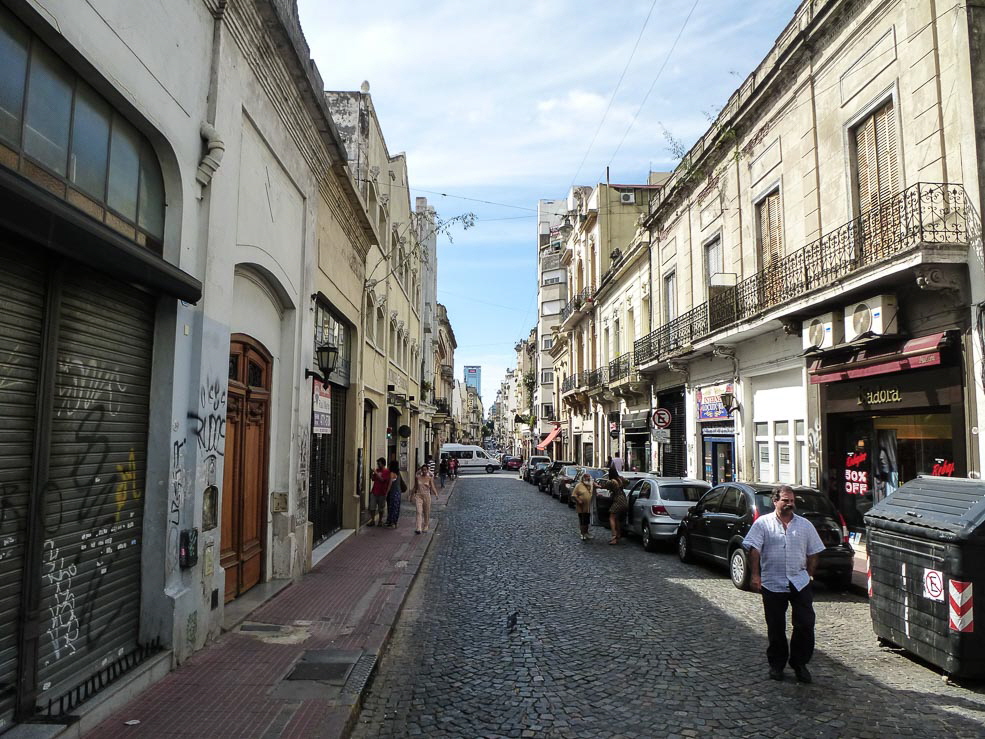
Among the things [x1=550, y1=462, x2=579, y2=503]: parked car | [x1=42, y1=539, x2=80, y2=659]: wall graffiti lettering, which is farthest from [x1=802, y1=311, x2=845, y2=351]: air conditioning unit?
[x1=42, y1=539, x2=80, y2=659]: wall graffiti lettering

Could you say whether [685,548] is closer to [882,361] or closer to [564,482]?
[882,361]

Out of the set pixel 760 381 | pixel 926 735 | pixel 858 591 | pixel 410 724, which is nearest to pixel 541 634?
pixel 410 724

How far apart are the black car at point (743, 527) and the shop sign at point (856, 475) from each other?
3.59 m

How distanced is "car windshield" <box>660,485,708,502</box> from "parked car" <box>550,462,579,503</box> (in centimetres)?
1076

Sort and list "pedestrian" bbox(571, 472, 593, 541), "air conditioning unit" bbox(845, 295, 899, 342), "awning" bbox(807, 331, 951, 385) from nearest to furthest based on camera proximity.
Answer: "awning" bbox(807, 331, 951, 385), "air conditioning unit" bbox(845, 295, 899, 342), "pedestrian" bbox(571, 472, 593, 541)

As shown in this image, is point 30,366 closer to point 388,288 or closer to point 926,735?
point 926,735

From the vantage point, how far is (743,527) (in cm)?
1030

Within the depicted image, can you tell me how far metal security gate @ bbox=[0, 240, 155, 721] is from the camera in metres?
4.24

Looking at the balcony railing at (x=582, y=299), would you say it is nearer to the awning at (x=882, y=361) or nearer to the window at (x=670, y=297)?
the window at (x=670, y=297)

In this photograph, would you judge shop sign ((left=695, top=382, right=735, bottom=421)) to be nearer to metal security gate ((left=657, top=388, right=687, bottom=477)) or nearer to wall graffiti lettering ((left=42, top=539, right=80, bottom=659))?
metal security gate ((left=657, top=388, right=687, bottom=477))

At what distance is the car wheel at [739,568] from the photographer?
32.2 feet

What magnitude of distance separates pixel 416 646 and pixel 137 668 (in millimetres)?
2696

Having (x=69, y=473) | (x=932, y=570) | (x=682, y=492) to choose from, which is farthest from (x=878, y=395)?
(x=69, y=473)

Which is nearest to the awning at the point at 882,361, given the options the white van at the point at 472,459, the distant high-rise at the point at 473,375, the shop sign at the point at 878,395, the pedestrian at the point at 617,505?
the shop sign at the point at 878,395
